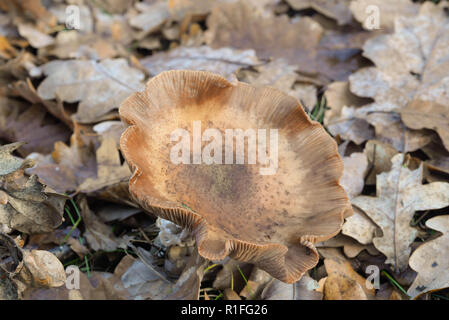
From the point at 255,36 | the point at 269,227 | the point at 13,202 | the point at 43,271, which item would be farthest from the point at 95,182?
the point at 255,36

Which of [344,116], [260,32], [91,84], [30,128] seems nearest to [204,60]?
[260,32]

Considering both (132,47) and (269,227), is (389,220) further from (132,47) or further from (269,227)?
(132,47)

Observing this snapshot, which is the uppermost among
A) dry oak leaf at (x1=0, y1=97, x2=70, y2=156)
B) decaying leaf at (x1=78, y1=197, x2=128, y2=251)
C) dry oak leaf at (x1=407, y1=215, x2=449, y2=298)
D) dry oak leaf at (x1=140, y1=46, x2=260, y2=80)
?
dry oak leaf at (x1=140, y1=46, x2=260, y2=80)

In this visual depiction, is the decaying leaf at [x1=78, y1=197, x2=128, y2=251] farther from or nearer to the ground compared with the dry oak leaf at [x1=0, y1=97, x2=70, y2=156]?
nearer to the ground

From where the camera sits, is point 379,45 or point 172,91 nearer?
point 172,91

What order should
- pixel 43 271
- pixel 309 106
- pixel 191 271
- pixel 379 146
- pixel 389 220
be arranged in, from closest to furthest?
pixel 43 271, pixel 191 271, pixel 389 220, pixel 379 146, pixel 309 106

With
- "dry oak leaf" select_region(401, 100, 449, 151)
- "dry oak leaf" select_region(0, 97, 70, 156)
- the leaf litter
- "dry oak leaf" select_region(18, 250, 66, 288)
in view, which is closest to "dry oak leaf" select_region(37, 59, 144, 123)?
the leaf litter

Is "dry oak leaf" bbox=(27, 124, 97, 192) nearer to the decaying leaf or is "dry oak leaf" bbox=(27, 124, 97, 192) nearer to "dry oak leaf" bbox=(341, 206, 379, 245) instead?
the decaying leaf
